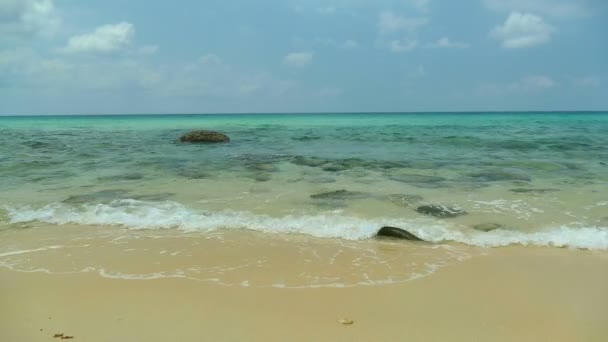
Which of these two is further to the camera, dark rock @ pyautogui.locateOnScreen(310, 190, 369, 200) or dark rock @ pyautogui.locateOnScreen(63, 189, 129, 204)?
dark rock @ pyautogui.locateOnScreen(310, 190, 369, 200)

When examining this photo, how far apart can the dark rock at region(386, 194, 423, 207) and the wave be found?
43.9 inches

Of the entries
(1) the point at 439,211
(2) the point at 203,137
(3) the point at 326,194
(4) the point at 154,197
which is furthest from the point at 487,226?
(2) the point at 203,137

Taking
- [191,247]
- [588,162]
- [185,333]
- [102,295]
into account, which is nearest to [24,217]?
[191,247]

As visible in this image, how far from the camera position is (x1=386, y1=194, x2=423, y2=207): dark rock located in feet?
27.8

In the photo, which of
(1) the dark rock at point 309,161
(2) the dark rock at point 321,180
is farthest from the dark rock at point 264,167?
(2) the dark rock at point 321,180

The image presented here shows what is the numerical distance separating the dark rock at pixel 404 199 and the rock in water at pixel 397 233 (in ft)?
6.41

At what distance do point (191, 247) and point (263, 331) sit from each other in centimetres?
272

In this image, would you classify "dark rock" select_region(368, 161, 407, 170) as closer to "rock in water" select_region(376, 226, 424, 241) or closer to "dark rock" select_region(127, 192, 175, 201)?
"dark rock" select_region(127, 192, 175, 201)

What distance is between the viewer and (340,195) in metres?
9.16

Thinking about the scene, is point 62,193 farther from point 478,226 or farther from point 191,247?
point 478,226

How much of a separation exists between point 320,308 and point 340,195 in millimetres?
5134

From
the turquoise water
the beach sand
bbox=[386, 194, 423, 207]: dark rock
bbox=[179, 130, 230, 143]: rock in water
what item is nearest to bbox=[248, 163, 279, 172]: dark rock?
the turquoise water

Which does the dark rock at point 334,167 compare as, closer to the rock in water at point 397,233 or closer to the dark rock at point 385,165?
the dark rock at point 385,165

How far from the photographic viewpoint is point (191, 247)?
6.10 metres
